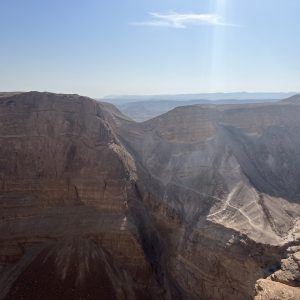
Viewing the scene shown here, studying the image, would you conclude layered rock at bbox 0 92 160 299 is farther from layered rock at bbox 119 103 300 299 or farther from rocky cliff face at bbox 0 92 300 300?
layered rock at bbox 119 103 300 299

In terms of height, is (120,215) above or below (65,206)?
below

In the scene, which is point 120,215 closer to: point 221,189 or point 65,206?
point 65,206

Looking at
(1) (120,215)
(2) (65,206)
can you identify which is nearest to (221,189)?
(1) (120,215)

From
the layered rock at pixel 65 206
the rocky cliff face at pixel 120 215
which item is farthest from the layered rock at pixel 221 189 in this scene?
the layered rock at pixel 65 206

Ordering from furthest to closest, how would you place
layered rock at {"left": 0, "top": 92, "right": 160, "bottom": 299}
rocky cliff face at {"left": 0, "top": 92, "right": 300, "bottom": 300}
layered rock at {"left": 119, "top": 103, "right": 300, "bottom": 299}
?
layered rock at {"left": 119, "top": 103, "right": 300, "bottom": 299}, rocky cliff face at {"left": 0, "top": 92, "right": 300, "bottom": 300}, layered rock at {"left": 0, "top": 92, "right": 160, "bottom": 299}

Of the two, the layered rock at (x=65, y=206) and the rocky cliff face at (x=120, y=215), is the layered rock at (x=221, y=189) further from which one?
the layered rock at (x=65, y=206)

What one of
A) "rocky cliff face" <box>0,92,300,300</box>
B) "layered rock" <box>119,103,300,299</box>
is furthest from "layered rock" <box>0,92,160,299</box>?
"layered rock" <box>119,103,300,299</box>

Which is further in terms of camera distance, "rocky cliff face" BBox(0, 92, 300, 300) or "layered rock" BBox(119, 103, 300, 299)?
"layered rock" BBox(119, 103, 300, 299)

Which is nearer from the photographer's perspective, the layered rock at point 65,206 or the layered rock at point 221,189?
the layered rock at point 65,206

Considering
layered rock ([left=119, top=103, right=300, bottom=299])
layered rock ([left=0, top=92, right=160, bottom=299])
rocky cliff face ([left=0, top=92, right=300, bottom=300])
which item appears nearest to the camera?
layered rock ([left=0, top=92, right=160, bottom=299])
